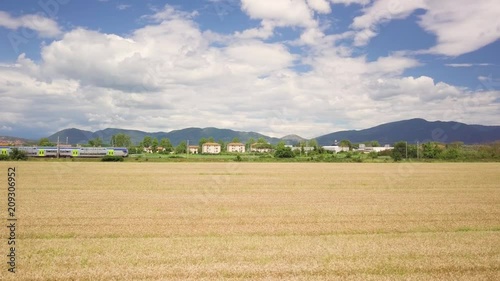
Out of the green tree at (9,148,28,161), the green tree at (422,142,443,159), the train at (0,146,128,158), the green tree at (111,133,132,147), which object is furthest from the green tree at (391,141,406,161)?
the green tree at (111,133,132,147)

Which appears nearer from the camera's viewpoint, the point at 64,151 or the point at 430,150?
the point at 64,151

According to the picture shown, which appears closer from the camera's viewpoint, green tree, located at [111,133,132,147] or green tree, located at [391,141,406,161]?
green tree, located at [391,141,406,161]

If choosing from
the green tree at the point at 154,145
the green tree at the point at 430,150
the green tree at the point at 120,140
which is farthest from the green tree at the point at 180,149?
the green tree at the point at 430,150

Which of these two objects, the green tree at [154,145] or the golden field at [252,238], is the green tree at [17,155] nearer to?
the golden field at [252,238]

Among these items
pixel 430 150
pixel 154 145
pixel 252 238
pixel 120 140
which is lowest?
pixel 252 238

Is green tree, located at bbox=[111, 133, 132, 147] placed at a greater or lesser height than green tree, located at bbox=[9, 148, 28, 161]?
greater

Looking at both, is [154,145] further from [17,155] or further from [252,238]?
[252,238]

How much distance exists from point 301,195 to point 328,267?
16257mm

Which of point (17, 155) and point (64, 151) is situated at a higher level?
point (64, 151)

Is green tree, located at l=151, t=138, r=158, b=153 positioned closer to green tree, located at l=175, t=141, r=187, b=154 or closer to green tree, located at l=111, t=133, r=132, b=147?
green tree, located at l=111, t=133, r=132, b=147

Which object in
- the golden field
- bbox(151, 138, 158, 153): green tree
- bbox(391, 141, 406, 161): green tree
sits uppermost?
bbox(151, 138, 158, 153): green tree

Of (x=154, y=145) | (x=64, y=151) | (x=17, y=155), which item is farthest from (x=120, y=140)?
(x=17, y=155)

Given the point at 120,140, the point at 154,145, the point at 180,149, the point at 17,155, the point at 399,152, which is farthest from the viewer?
the point at 154,145

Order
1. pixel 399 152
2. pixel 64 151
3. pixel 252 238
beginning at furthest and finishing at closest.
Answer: pixel 399 152 → pixel 64 151 → pixel 252 238
